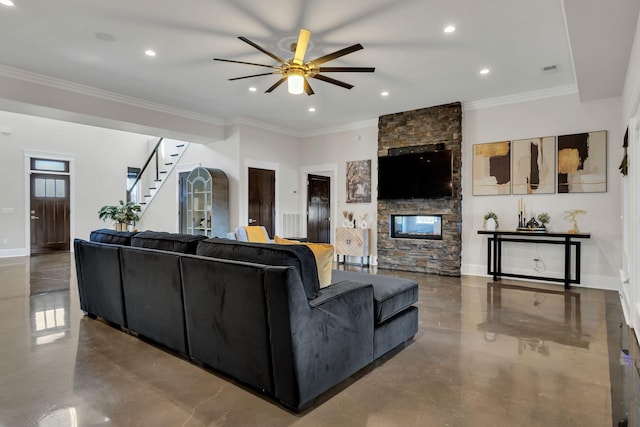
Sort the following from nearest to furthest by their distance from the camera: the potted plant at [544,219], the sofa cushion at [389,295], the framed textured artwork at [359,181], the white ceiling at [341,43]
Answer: the sofa cushion at [389,295] < the white ceiling at [341,43] < the potted plant at [544,219] < the framed textured artwork at [359,181]

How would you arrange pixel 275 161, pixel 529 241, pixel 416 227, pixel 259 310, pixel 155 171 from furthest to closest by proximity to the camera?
pixel 155 171, pixel 275 161, pixel 416 227, pixel 529 241, pixel 259 310

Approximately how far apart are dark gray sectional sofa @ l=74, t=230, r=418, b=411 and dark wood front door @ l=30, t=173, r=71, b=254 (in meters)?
7.40

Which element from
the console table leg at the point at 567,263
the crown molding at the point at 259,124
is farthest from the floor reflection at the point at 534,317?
the crown molding at the point at 259,124

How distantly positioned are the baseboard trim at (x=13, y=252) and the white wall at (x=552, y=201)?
978 centimetres

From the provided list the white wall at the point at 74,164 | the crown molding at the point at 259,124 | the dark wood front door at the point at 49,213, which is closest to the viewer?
the crown molding at the point at 259,124

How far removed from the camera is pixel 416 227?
6.73m

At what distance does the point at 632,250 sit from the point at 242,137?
6.31 metres

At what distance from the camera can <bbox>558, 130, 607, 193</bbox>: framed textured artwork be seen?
5.05 meters

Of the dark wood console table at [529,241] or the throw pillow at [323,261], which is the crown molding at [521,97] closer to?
the dark wood console table at [529,241]

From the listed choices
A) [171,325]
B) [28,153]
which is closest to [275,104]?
[171,325]

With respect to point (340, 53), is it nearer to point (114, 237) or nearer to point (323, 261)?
point (323, 261)

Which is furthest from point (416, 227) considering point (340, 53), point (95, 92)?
point (95, 92)

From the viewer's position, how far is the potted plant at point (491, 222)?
574 centimetres

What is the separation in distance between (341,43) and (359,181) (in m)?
3.73
